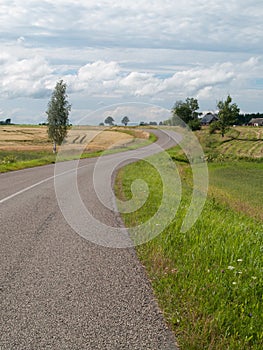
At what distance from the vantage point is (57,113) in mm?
63406

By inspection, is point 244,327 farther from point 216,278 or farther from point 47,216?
point 47,216

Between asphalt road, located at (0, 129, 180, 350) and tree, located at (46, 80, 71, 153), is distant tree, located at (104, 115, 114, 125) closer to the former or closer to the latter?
asphalt road, located at (0, 129, 180, 350)

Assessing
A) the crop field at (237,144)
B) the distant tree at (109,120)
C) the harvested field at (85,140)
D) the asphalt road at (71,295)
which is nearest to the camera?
the asphalt road at (71,295)

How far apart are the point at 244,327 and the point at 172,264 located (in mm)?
2318

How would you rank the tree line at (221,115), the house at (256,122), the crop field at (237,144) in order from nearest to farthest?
1. the crop field at (237,144)
2. the tree line at (221,115)
3. the house at (256,122)

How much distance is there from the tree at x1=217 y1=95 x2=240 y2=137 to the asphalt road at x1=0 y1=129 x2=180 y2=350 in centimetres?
8035

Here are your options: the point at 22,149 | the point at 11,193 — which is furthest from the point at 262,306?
the point at 22,149

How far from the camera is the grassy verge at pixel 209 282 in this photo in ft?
14.6

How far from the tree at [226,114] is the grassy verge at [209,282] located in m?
80.0

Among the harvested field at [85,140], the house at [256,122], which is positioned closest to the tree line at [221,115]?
the harvested field at [85,140]

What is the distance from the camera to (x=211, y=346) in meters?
4.18

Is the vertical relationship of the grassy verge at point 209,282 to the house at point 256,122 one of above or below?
below

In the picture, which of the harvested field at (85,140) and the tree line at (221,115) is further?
the tree line at (221,115)

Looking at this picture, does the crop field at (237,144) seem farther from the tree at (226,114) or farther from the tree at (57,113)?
the tree at (57,113)
